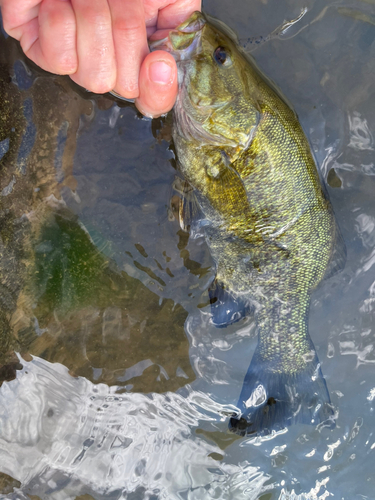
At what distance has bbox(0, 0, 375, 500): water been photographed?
8.17ft

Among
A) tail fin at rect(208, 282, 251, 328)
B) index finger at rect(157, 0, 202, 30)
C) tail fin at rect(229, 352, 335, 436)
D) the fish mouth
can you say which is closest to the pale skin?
the fish mouth

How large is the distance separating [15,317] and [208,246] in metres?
1.44

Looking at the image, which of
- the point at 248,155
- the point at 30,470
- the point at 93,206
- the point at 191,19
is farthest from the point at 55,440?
the point at 191,19

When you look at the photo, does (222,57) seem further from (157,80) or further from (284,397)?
(284,397)

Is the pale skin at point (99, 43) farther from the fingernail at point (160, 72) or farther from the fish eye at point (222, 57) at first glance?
the fish eye at point (222, 57)

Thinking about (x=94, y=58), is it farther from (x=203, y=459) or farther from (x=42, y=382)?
(x=203, y=459)

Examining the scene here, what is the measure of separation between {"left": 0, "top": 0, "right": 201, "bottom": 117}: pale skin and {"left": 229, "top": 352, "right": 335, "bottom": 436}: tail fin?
173cm

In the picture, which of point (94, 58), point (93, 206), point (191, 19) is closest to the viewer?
point (94, 58)

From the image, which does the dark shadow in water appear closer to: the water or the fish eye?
the water

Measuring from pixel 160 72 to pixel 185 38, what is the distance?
34 centimetres

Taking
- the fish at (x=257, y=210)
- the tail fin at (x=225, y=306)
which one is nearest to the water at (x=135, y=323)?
the tail fin at (x=225, y=306)

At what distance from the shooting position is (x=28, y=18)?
6.29 ft

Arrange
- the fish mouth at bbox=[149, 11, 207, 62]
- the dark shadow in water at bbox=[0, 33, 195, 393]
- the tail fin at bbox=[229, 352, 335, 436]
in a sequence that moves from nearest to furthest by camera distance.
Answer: the fish mouth at bbox=[149, 11, 207, 62]
the tail fin at bbox=[229, 352, 335, 436]
the dark shadow in water at bbox=[0, 33, 195, 393]

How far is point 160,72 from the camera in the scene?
1.82 meters
